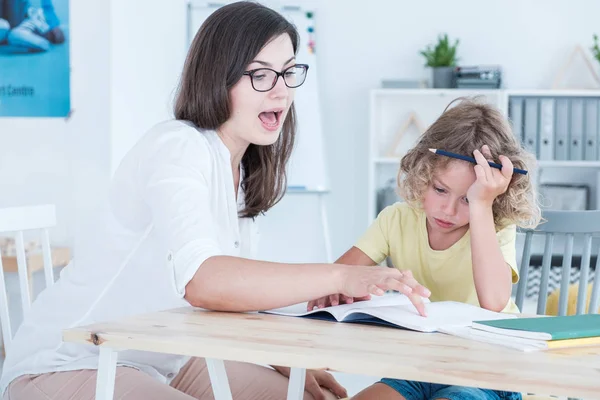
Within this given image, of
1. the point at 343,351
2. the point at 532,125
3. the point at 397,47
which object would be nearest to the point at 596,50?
the point at 532,125

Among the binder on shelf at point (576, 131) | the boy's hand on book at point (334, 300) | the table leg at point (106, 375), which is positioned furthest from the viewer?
the binder on shelf at point (576, 131)

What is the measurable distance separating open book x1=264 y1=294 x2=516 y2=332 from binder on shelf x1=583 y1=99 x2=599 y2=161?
11.2 feet

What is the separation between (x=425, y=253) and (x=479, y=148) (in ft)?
0.85

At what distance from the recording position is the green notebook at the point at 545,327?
108 centimetres

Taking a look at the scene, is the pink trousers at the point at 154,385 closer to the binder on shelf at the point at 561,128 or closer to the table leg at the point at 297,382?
the table leg at the point at 297,382

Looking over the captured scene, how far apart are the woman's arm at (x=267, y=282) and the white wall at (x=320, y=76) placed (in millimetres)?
3145

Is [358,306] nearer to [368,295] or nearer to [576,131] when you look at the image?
[368,295]

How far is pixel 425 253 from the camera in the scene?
178 cm

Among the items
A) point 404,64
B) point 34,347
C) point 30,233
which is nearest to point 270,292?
point 34,347

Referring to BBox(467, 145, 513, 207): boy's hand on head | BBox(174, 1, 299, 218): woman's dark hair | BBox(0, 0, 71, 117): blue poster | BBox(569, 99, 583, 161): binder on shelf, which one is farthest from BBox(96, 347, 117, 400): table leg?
BBox(569, 99, 583, 161): binder on shelf

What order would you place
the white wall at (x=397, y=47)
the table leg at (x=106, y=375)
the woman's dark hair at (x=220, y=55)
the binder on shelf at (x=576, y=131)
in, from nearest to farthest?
the table leg at (x=106, y=375), the woman's dark hair at (x=220, y=55), the binder on shelf at (x=576, y=131), the white wall at (x=397, y=47)

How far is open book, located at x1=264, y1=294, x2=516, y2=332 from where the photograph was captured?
3.89 ft

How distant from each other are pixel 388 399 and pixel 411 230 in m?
0.57

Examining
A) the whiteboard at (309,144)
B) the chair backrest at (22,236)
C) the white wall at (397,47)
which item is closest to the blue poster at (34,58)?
the whiteboard at (309,144)
